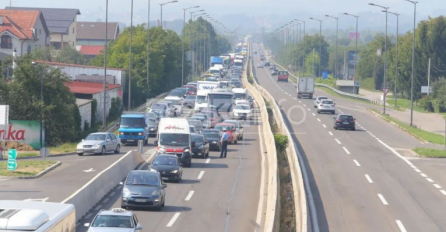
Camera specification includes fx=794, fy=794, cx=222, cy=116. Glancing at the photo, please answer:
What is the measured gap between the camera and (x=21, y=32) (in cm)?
9769

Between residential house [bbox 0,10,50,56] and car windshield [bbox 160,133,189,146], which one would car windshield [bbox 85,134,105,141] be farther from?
residential house [bbox 0,10,50,56]

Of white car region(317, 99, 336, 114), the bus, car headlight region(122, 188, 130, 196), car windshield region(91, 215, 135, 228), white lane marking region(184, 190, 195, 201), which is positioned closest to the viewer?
the bus

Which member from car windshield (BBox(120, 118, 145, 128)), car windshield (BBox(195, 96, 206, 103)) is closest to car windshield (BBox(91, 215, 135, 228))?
car windshield (BBox(120, 118, 145, 128))

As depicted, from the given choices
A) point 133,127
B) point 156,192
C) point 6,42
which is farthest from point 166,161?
point 6,42

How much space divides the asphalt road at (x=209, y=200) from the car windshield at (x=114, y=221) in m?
Answer: 2.55

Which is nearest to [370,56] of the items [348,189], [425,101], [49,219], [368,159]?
[425,101]

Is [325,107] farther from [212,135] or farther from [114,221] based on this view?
[114,221]

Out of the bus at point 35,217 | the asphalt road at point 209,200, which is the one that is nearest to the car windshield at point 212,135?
the asphalt road at point 209,200

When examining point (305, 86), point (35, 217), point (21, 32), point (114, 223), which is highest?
point (21, 32)

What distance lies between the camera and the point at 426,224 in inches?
1039

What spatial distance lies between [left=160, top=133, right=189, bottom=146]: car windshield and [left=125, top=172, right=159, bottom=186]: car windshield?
1260 cm

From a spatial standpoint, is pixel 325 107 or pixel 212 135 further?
pixel 325 107

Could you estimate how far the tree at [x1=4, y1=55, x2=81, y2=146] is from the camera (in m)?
49.9

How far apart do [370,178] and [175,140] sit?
396 inches
